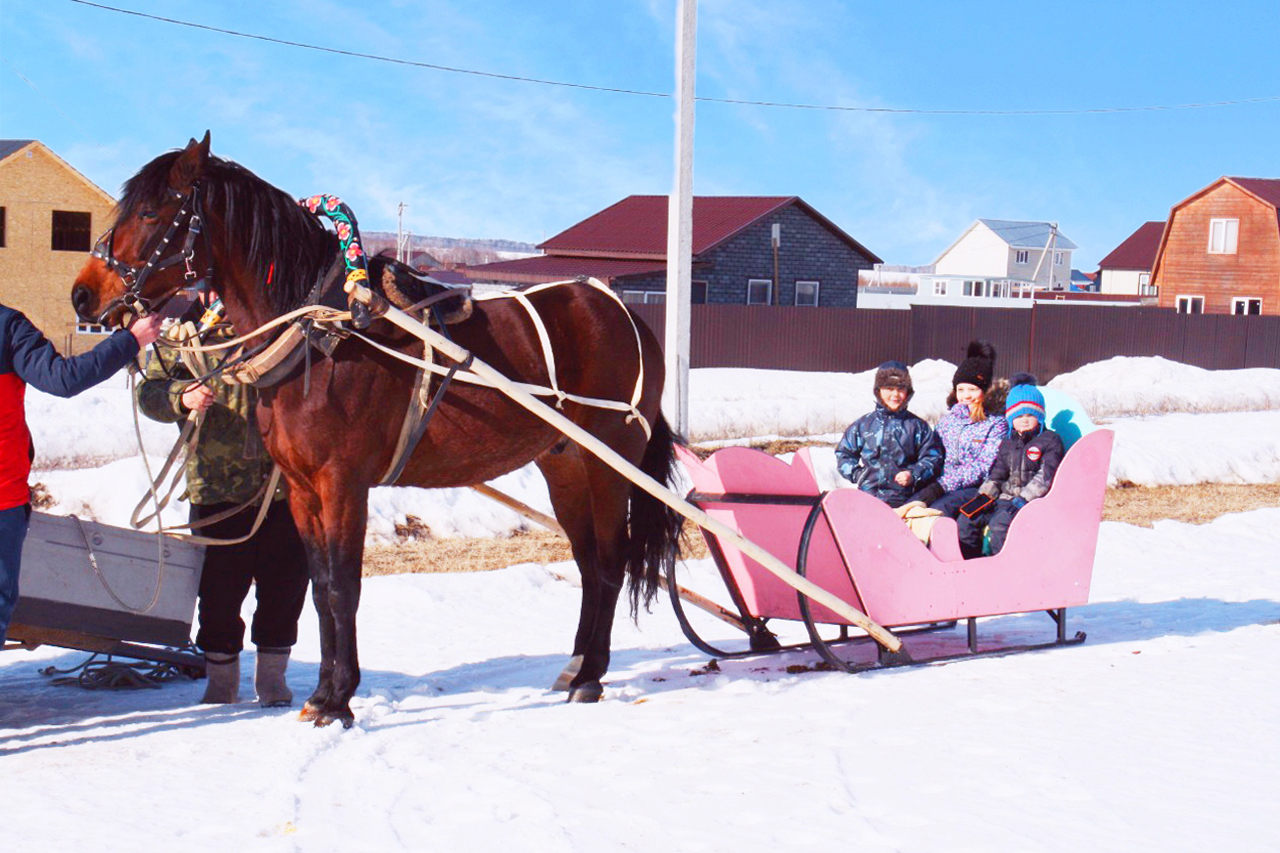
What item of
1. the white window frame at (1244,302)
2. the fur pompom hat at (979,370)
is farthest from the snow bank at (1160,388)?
the white window frame at (1244,302)

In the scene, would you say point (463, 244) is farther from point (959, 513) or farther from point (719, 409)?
point (959, 513)

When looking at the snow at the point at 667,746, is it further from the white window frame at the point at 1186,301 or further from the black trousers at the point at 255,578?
the white window frame at the point at 1186,301

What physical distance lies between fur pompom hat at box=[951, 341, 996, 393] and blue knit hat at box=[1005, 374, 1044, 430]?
152mm

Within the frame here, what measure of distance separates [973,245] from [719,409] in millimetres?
68963

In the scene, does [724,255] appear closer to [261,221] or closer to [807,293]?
[807,293]

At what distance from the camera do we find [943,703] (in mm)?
5188

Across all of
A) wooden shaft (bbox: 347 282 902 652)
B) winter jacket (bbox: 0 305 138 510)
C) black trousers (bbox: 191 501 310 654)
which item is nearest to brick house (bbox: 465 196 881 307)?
wooden shaft (bbox: 347 282 902 652)

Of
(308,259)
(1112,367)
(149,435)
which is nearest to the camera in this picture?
(308,259)

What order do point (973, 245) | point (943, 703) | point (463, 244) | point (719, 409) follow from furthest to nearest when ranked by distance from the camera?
1. point (463, 244)
2. point (973, 245)
3. point (719, 409)
4. point (943, 703)

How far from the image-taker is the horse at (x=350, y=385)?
4547 millimetres

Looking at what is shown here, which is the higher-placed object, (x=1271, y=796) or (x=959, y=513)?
(x=959, y=513)

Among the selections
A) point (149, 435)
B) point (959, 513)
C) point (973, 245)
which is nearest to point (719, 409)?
point (149, 435)

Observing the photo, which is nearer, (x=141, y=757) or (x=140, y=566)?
(x=141, y=757)

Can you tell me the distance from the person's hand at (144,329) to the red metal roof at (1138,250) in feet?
217
